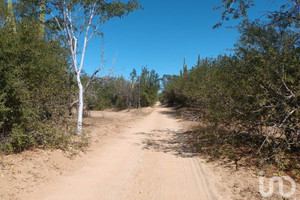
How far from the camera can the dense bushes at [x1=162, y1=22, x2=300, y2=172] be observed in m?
4.44

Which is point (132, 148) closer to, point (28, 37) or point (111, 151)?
point (111, 151)

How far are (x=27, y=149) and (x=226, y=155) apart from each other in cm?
592

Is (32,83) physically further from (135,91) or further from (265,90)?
(135,91)

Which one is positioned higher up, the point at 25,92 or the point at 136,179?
the point at 25,92

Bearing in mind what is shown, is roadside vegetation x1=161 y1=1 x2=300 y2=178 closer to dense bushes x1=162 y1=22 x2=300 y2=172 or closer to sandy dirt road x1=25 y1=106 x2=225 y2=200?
dense bushes x1=162 y1=22 x2=300 y2=172

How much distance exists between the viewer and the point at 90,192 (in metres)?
3.58

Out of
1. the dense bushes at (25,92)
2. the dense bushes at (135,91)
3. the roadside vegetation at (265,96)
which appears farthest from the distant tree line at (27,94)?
the dense bushes at (135,91)

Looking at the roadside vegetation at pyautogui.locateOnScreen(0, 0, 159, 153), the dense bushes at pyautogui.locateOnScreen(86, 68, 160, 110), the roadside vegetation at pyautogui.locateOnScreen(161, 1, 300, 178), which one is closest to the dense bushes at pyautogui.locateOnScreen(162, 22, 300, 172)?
the roadside vegetation at pyautogui.locateOnScreen(161, 1, 300, 178)

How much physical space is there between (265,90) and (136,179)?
13.2 ft

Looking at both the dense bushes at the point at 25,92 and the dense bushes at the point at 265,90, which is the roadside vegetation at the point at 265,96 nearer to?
the dense bushes at the point at 265,90

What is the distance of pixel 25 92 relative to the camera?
4945 millimetres

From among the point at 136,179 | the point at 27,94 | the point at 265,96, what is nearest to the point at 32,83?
the point at 27,94

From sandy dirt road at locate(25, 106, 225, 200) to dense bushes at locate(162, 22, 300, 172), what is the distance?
5.66ft

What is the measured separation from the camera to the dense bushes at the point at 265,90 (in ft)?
14.6
